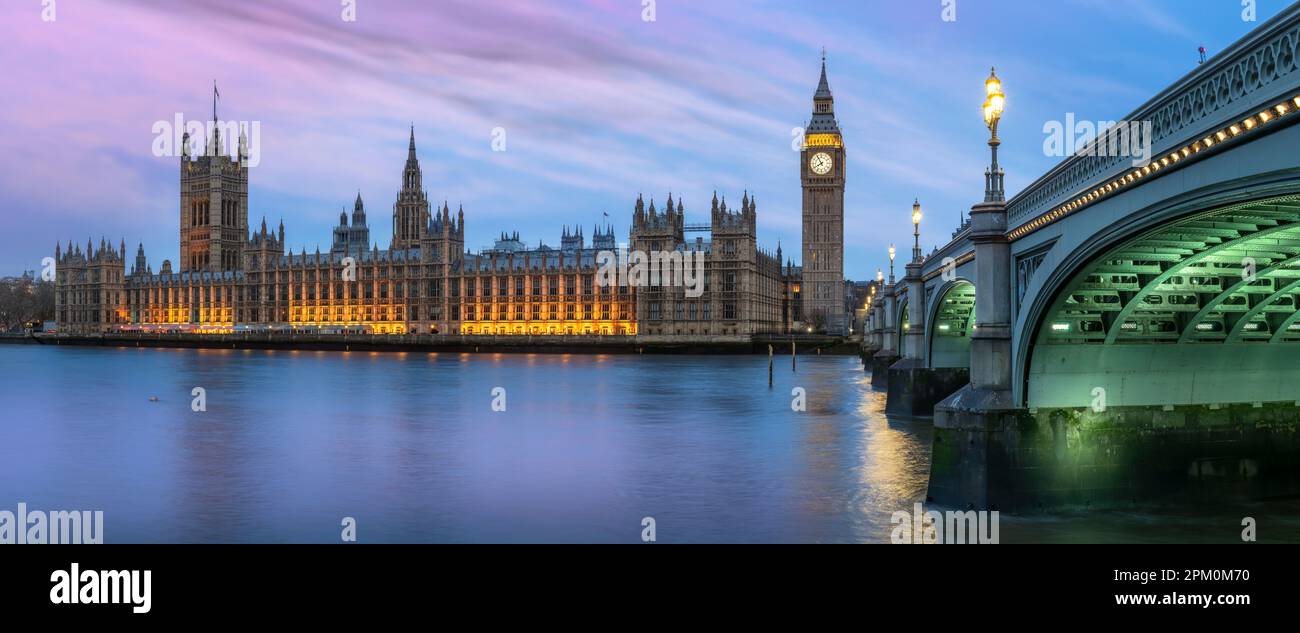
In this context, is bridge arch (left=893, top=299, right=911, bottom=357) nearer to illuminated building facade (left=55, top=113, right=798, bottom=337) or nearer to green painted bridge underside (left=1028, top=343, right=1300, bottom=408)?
green painted bridge underside (left=1028, top=343, right=1300, bottom=408)

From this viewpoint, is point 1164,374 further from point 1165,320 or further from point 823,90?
point 823,90

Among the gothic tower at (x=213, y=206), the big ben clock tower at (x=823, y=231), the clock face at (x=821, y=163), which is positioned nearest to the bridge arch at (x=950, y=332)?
the big ben clock tower at (x=823, y=231)

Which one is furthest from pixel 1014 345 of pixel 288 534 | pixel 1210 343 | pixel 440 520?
pixel 288 534

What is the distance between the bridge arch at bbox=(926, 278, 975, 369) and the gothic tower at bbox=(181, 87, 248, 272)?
159681 mm

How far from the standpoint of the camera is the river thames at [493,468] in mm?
19859

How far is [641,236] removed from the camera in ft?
427

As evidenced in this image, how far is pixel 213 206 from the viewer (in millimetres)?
180625

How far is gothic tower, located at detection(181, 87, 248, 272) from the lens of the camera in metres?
180

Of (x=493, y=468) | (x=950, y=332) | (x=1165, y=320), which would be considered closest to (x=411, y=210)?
(x=950, y=332)

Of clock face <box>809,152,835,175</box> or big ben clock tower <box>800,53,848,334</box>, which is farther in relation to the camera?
clock face <box>809,152,835,175</box>

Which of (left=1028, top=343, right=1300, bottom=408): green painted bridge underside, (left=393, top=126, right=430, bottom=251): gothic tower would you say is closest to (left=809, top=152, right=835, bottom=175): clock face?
(left=393, top=126, right=430, bottom=251): gothic tower

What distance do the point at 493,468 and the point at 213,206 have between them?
169 meters
